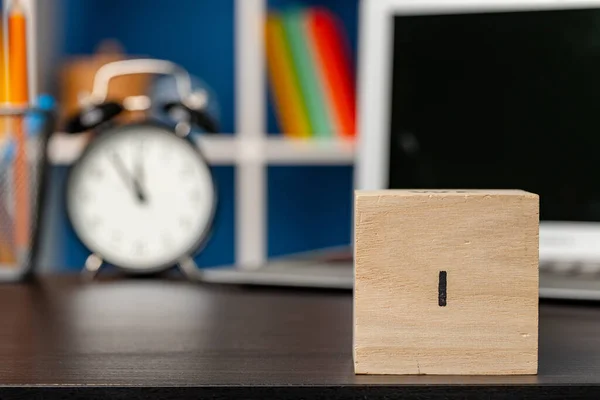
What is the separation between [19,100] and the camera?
1.04 metres

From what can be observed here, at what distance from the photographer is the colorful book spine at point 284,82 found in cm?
174

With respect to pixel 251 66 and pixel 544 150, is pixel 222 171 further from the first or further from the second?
pixel 544 150

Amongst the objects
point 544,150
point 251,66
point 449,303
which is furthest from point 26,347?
point 251,66

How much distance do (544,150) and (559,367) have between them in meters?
0.55

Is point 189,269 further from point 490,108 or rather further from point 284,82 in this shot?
point 284,82

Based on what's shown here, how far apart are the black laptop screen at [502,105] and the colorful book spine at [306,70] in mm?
640

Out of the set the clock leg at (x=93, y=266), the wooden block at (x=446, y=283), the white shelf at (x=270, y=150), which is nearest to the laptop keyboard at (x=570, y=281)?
the wooden block at (x=446, y=283)

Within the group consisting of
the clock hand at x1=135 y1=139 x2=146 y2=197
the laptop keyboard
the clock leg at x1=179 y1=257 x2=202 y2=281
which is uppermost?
the clock hand at x1=135 y1=139 x2=146 y2=197

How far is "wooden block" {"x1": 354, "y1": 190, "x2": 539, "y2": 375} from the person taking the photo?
524mm

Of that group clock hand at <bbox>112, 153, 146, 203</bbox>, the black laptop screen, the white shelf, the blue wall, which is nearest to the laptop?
the black laptop screen

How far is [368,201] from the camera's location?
0.53m

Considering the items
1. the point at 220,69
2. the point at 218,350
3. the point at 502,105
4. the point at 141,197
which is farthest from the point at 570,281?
the point at 220,69

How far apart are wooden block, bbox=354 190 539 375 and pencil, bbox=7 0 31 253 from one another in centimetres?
65

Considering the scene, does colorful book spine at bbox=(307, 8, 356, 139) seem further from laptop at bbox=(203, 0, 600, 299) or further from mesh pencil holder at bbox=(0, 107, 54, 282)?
mesh pencil holder at bbox=(0, 107, 54, 282)
